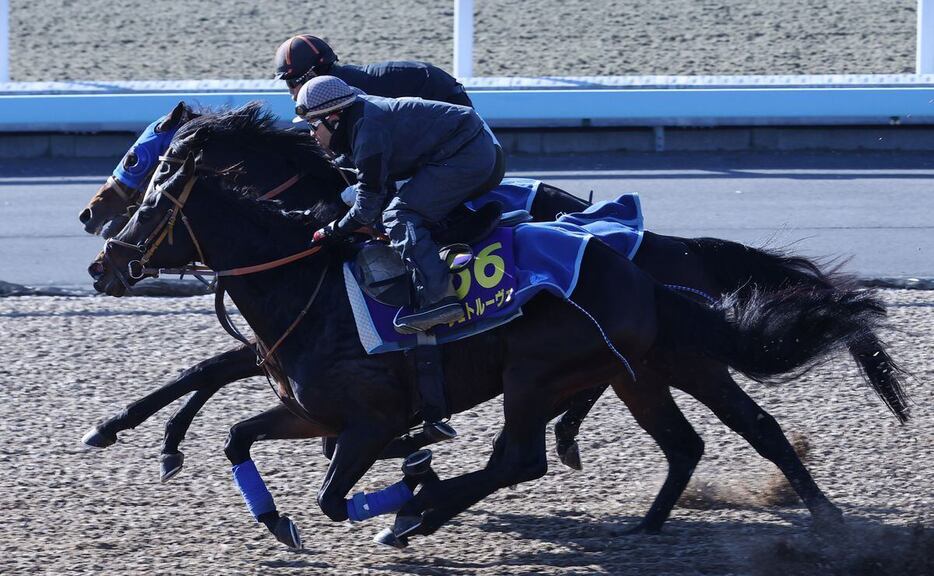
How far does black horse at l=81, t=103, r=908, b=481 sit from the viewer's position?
19.4 ft

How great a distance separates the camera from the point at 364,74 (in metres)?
6.74

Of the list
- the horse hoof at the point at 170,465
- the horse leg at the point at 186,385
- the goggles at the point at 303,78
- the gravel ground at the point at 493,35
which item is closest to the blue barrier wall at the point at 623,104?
the gravel ground at the point at 493,35

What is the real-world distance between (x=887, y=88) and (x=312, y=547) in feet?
29.8

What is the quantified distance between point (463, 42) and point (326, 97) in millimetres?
8343

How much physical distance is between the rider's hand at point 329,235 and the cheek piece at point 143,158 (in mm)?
1534

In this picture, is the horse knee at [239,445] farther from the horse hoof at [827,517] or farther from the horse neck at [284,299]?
the horse hoof at [827,517]

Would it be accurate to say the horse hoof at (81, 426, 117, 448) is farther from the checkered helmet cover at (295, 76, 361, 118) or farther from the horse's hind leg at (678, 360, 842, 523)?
the horse's hind leg at (678, 360, 842, 523)

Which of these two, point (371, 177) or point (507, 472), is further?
point (507, 472)

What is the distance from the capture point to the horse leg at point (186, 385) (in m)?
6.27

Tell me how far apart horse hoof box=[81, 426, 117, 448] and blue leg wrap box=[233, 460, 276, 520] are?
1.10m

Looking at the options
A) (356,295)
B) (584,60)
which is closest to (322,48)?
(356,295)

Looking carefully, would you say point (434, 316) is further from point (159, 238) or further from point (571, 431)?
point (571, 431)

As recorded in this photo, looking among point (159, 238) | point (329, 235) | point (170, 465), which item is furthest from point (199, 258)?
point (170, 465)

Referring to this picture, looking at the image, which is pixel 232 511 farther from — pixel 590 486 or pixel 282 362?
pixel 590 486
